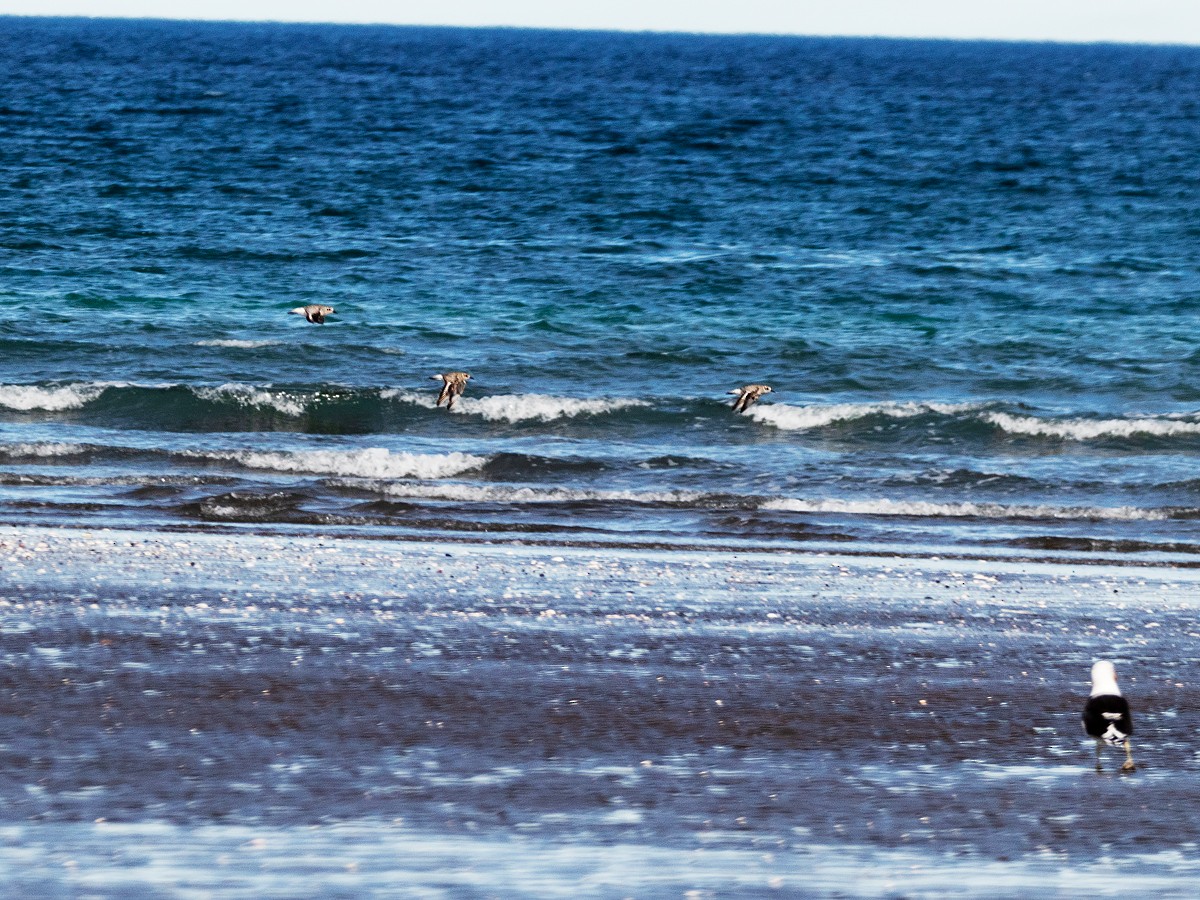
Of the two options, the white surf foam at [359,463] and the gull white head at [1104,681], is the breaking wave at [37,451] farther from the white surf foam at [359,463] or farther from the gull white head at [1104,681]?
the gull white head at [1104,681]

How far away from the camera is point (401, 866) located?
5387 mm

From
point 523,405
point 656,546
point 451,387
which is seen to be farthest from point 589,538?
point 523,405

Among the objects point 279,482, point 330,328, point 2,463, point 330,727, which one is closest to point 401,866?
point 330,727

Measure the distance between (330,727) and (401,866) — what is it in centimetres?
152

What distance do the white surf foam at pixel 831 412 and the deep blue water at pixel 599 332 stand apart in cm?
5

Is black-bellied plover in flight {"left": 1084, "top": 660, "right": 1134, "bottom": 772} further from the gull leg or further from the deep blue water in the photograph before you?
the deep blue water

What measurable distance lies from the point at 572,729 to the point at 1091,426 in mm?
11550

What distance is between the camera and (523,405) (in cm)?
1800

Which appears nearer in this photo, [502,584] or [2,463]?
[502,584]

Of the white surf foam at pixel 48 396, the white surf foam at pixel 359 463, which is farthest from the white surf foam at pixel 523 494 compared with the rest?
the white surf foam at pixel 48 396

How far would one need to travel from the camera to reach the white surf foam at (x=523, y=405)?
58.4ft

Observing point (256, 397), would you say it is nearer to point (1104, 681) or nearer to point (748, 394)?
point (748, 394)

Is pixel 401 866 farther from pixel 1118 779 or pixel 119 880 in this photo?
pixel 1118 779

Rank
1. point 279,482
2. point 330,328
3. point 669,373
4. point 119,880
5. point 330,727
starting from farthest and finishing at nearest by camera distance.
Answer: point 330,328 < point 669,373 < point 279,482 < point 330,727 < point 119,880
